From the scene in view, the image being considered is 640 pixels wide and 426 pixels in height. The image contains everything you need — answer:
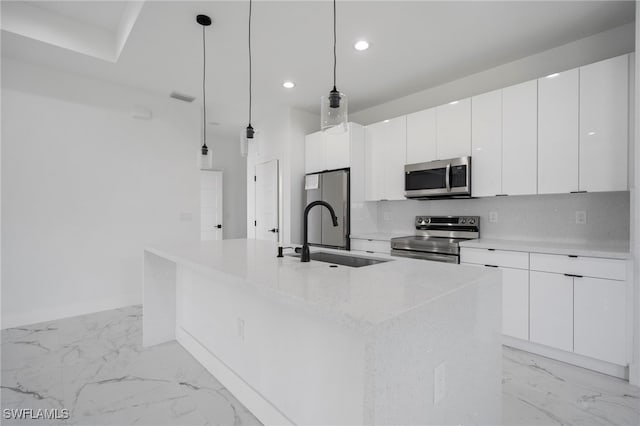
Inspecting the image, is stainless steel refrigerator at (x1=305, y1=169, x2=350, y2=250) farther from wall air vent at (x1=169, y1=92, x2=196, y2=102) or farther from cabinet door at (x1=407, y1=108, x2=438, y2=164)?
wall air vent at (x1=169, y1=92, x2=196, y2=102)

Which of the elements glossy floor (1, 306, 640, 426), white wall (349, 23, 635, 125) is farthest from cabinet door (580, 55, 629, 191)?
glossy floor (1, 306, 640, 426)

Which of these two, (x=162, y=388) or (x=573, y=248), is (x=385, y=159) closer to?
(x=573, y=248)

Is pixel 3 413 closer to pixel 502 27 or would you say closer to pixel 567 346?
pixel 567 346

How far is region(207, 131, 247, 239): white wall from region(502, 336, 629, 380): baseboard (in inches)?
207

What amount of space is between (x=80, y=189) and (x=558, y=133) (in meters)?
4.76

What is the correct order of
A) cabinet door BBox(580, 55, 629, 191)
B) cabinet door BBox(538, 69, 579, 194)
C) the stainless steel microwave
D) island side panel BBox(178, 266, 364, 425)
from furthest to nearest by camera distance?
1. the stainless steel microwave
2. cabinet door BBox(538, 69, 579, 194)
3. cabinet door BBox(580, 55, 629, 191)
4. island side panel BBox(178, 266, 364, 425)

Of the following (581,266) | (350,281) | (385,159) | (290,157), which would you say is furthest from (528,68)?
(350,281)

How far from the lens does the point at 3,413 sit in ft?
5.86

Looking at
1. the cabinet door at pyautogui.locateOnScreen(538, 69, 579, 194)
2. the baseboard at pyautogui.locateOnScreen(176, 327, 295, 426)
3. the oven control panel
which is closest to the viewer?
the baseboard at pyautogui.locateOnScreen(176, 327, 295, 426)

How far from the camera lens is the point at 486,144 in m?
2.99

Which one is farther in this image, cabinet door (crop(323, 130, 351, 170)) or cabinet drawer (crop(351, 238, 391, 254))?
cabinet door (crop(323, 130, 351, 170))

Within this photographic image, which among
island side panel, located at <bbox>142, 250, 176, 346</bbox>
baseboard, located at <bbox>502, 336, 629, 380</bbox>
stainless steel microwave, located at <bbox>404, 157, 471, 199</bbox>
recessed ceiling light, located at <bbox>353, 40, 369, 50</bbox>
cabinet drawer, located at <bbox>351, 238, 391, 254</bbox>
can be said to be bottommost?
baseboard, located at <bbox>502, 336, 629, 380</bbox>

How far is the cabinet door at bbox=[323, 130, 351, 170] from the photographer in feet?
12.8

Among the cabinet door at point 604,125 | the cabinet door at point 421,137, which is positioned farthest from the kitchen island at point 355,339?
the cabinet door at point 421,137
